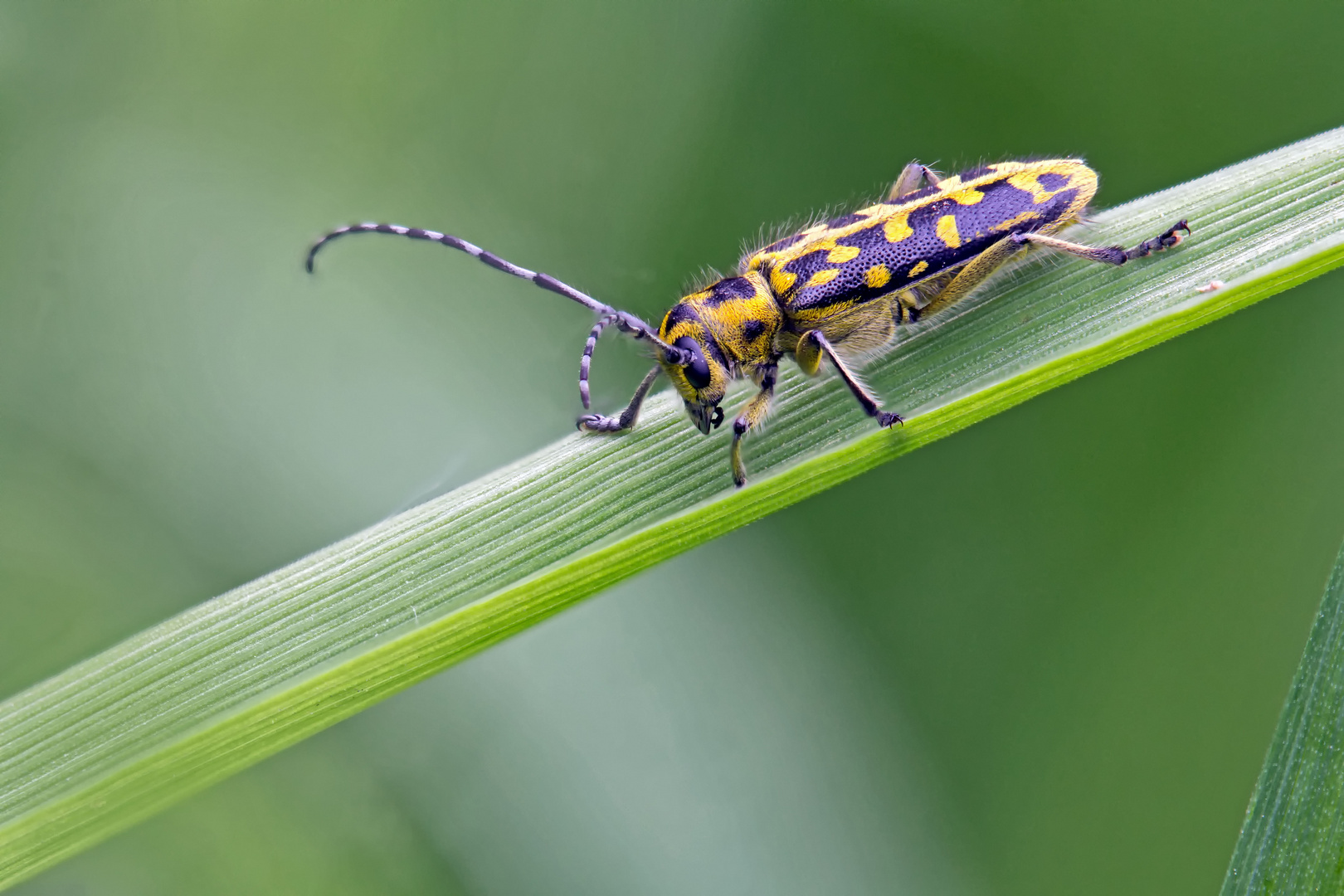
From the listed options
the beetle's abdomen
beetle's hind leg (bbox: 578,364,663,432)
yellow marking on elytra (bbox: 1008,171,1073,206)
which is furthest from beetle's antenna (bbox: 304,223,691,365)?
yellow marking on elytra (bbox: 1008,171,1073,206)

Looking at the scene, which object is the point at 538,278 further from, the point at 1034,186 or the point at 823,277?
the point at 1034,186

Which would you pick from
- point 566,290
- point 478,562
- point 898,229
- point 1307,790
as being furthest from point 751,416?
point 1307,790

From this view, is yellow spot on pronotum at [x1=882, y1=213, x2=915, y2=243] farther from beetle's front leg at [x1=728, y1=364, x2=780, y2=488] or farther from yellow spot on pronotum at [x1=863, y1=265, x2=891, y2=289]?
beetle's front leg at [x1=728, y1=364, x2=780, y2=488]

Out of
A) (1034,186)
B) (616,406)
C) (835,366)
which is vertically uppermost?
(616,406)

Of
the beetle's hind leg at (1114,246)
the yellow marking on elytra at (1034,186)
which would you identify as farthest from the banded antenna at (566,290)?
the yellow marking on elytra at (1034,186)

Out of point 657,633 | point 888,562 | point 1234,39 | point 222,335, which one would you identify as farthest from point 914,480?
point 222,335
